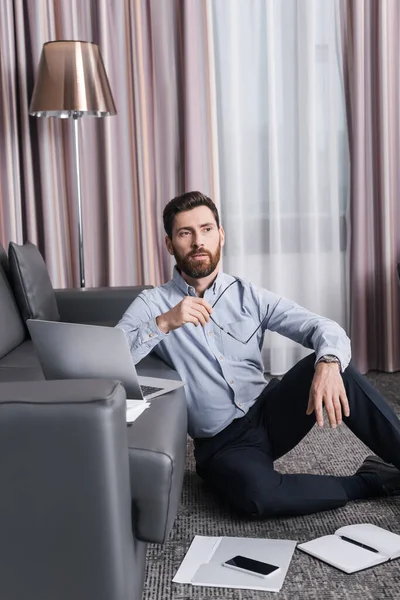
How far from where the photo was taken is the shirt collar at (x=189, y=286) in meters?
2.44

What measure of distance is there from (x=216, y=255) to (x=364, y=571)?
1.02 m

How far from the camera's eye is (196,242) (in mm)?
2391

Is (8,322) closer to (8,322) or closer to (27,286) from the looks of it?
(8,322)

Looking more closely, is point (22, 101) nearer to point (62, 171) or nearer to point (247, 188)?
point (62, 171)

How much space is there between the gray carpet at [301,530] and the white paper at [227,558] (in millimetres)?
20

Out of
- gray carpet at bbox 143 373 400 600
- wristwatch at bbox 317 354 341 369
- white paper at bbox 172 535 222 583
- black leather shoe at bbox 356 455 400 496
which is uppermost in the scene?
wristwatch at bbox 317 354 341 369

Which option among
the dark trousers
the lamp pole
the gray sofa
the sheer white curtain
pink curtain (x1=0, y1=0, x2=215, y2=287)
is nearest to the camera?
the gray sofa

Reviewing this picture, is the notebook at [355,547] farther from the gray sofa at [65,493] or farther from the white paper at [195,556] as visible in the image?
the gray sofa at [65,493]

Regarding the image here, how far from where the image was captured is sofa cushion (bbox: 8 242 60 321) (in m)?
3.12

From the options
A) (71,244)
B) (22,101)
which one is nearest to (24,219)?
(71,244)

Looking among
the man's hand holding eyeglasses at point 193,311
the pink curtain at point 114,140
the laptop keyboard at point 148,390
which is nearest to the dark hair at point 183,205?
the man's hand holding eyeglasses at point 193,311

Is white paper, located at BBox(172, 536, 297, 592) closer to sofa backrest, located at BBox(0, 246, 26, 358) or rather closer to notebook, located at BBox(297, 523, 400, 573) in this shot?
notebook, located at BBox(297, 523, 400, 573)

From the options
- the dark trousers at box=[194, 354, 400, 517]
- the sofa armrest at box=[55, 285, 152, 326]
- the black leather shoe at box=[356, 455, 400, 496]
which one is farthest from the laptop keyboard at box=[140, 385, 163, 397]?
the sofa armrest at box=[55, 285, 152, 326]

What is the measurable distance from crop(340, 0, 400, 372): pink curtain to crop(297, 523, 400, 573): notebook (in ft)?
6.84
